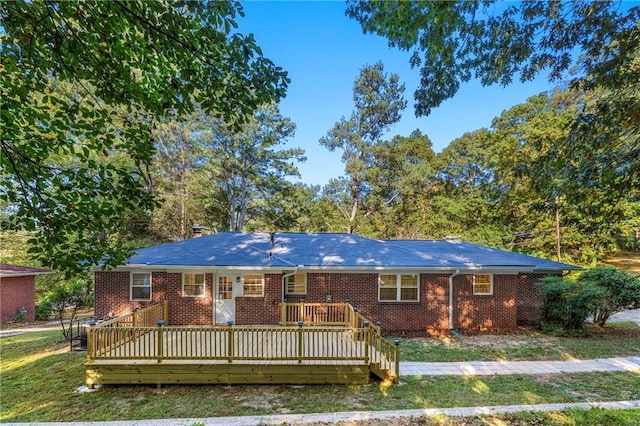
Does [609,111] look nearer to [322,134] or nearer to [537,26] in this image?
[537,26]

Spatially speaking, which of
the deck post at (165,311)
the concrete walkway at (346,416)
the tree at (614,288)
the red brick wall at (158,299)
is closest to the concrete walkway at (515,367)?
the concrete walkway at (346,416)

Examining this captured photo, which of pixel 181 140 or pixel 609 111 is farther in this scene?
pixel 181 140

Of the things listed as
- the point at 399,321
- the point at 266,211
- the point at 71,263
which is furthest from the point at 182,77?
the point at 266,211

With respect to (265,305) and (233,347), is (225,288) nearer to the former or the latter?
(265,305)

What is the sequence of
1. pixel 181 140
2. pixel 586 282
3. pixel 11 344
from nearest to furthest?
pixel 11 344, pixel 586 282, pixel 181 140

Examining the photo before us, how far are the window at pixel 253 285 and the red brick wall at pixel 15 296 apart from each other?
44.6ft

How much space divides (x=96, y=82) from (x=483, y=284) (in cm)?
1316

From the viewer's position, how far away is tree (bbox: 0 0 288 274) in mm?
3307

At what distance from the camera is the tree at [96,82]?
3307mm

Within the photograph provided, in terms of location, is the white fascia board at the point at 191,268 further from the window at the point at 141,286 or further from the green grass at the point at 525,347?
the green grass at the point at 525,347

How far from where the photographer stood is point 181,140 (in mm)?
23438

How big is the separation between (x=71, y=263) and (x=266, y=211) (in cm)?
2128

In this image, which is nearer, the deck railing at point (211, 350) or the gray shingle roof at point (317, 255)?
the deck railing at point (211, 350)

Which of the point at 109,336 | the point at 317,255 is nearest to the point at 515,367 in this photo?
the point at 317,255
